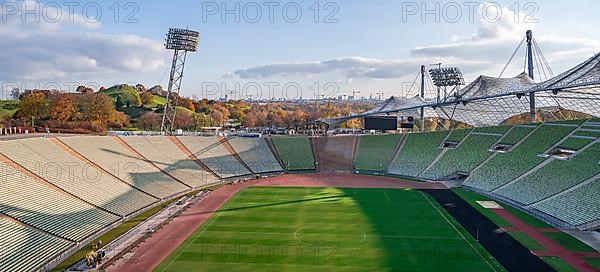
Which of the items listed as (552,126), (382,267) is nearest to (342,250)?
(382,267)

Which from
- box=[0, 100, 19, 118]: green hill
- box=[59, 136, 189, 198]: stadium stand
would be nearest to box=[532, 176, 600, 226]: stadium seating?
box=[59, 136, 189, 198]: stadium stand

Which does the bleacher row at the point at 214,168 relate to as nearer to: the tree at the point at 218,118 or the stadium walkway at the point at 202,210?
the stadium walkway at the point at 202,210

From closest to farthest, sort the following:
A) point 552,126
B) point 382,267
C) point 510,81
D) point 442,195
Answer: point 382,267, point 442,195, point 552,126, point 510,81

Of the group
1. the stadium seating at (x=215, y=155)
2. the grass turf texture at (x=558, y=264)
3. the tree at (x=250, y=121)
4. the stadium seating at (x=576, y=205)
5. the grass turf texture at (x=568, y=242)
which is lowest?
the grass turf texture at (x=558, y=264)

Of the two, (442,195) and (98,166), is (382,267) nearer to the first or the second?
(442,195)

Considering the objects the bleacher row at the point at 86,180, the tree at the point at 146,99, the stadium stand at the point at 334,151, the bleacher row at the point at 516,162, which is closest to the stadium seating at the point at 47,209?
the bleacher row at the point at 86,180

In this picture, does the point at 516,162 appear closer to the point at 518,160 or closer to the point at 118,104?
the point at 518,160

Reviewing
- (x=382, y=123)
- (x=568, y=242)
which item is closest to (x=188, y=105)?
(x=382, y=123)
